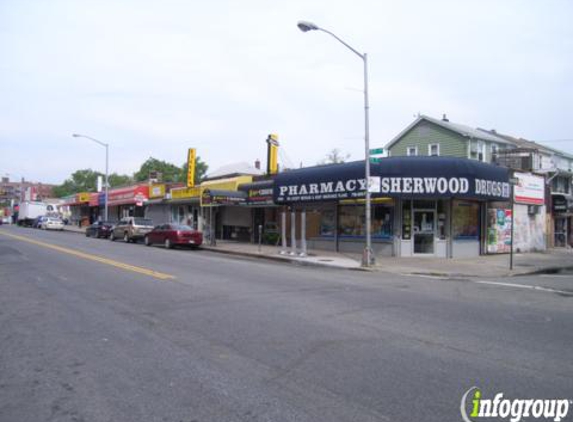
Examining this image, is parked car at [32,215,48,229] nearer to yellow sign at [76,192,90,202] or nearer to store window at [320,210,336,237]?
yellow sign at [76,192,90,202]

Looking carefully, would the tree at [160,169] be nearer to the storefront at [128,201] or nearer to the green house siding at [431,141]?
the storefront at [128,201]

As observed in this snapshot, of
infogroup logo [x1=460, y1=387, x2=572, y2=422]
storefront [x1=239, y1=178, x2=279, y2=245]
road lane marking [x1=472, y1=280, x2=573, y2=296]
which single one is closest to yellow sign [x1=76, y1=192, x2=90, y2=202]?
storefront [x1=239, y1=178, x2=279, y2=245]

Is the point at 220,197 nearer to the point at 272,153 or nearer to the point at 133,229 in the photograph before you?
the point at 272,153

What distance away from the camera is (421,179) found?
67.5ft

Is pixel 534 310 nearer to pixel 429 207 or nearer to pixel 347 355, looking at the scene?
pixel 347 355

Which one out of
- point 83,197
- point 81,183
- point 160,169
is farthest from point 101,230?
point 81,183

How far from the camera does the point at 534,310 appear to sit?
9.16 meters

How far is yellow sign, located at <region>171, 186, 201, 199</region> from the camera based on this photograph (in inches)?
1308

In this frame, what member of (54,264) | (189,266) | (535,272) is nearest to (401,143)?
(535,272)

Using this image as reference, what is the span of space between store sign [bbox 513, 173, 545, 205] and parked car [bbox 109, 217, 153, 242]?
22.3m

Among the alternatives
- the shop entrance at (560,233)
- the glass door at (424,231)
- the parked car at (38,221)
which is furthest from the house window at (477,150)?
the parked car at (38,221)

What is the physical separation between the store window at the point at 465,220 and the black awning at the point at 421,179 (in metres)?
0.92

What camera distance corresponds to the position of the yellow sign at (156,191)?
3931 centimetres

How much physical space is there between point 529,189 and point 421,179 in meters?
9.84
